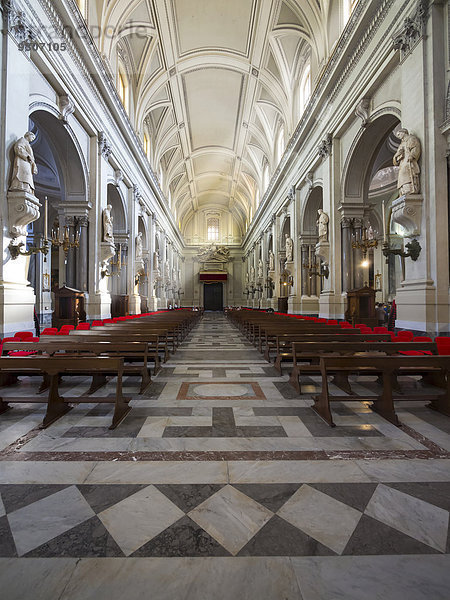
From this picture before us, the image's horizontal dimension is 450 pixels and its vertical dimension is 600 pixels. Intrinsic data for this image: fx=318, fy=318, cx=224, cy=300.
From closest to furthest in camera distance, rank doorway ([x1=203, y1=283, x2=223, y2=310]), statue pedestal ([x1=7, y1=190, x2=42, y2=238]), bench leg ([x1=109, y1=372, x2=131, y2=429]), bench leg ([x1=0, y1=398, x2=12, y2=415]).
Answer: bench leg ([x1=109, y1=372, x2=131, y2=429]), bench leg ([x1=0, y1=398, x2=12, y2=415]), statue pedestal ([x1=7, y1=190, x2=42, y2=238]), doorway ([x1=203, y1=283, x2=223, y2=310])

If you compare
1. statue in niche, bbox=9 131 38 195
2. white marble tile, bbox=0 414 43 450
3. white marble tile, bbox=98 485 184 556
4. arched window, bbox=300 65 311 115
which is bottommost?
white marble tile, bbox=98 485 184 556

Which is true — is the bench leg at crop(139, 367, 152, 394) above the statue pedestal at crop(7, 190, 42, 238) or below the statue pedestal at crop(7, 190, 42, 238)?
→ below

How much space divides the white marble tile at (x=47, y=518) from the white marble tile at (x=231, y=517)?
2.13 ft

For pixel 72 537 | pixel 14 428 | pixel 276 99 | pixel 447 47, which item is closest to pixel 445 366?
pixel 72 537

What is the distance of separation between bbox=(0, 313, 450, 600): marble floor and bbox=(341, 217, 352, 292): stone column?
7654 mm

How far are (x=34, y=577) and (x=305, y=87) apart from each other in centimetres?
1711

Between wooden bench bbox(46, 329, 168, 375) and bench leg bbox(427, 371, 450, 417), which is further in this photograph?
wooden bench bbox(46, 329, 168, 375)

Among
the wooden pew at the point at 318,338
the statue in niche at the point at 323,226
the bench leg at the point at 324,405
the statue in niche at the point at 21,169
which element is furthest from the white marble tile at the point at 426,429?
the statue in niche at the point at 323,226

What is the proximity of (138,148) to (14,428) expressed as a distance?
48.7 ft

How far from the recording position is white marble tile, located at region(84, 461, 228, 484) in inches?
84.4

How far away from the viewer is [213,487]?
2.06 metres

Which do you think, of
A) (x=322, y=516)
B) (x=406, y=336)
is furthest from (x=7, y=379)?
(x=406, y=336)

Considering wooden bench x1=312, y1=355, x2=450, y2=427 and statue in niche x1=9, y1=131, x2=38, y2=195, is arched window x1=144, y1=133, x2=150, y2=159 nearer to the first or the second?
statue in niche x1=9, y1=131, x2=38, y2=195

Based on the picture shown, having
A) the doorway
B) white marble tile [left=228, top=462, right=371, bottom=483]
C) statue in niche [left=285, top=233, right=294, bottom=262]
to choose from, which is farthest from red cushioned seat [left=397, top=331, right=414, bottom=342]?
the doorway
